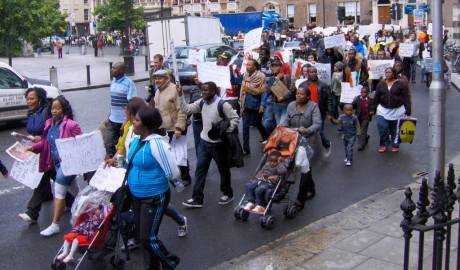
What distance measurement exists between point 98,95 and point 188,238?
1627 centimetres

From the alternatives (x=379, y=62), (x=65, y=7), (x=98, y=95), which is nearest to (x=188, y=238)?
(x=379, y=62)

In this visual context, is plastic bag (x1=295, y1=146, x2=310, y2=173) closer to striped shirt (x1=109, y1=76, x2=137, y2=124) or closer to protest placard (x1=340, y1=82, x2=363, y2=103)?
striped shirt (x1=109, y1=76, x2=137, y2=124)

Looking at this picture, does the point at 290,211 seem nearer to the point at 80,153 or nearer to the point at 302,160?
the point at 302,160

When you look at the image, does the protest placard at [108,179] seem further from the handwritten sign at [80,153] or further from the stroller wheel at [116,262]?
the stroller wheel at [116,262]

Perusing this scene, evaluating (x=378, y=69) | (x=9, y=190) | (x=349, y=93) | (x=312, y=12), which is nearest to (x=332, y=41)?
(x=378, y=69)

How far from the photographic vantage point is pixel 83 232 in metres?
6.00

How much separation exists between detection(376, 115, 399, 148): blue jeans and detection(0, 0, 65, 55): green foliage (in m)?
19.4

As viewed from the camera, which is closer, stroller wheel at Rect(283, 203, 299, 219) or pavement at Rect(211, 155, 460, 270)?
pavement at Rect(211, 155, 460, 270)

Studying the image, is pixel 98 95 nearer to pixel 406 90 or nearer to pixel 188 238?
pixel 406 90

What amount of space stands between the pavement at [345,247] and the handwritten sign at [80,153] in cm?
176

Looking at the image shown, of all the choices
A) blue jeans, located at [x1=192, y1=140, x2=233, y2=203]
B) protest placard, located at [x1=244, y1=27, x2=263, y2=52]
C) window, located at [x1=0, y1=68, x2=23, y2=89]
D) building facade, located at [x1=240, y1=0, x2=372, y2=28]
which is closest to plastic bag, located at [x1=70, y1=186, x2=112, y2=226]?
blue jeans, located at [x1=192, y1=140, x2=233, y2=203]

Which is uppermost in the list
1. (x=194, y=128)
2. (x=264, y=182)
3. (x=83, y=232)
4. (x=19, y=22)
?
(x=19, y=22)

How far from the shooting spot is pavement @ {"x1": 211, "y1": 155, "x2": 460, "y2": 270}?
19.5 ft

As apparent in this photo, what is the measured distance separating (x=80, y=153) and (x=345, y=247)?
2.90 metres
